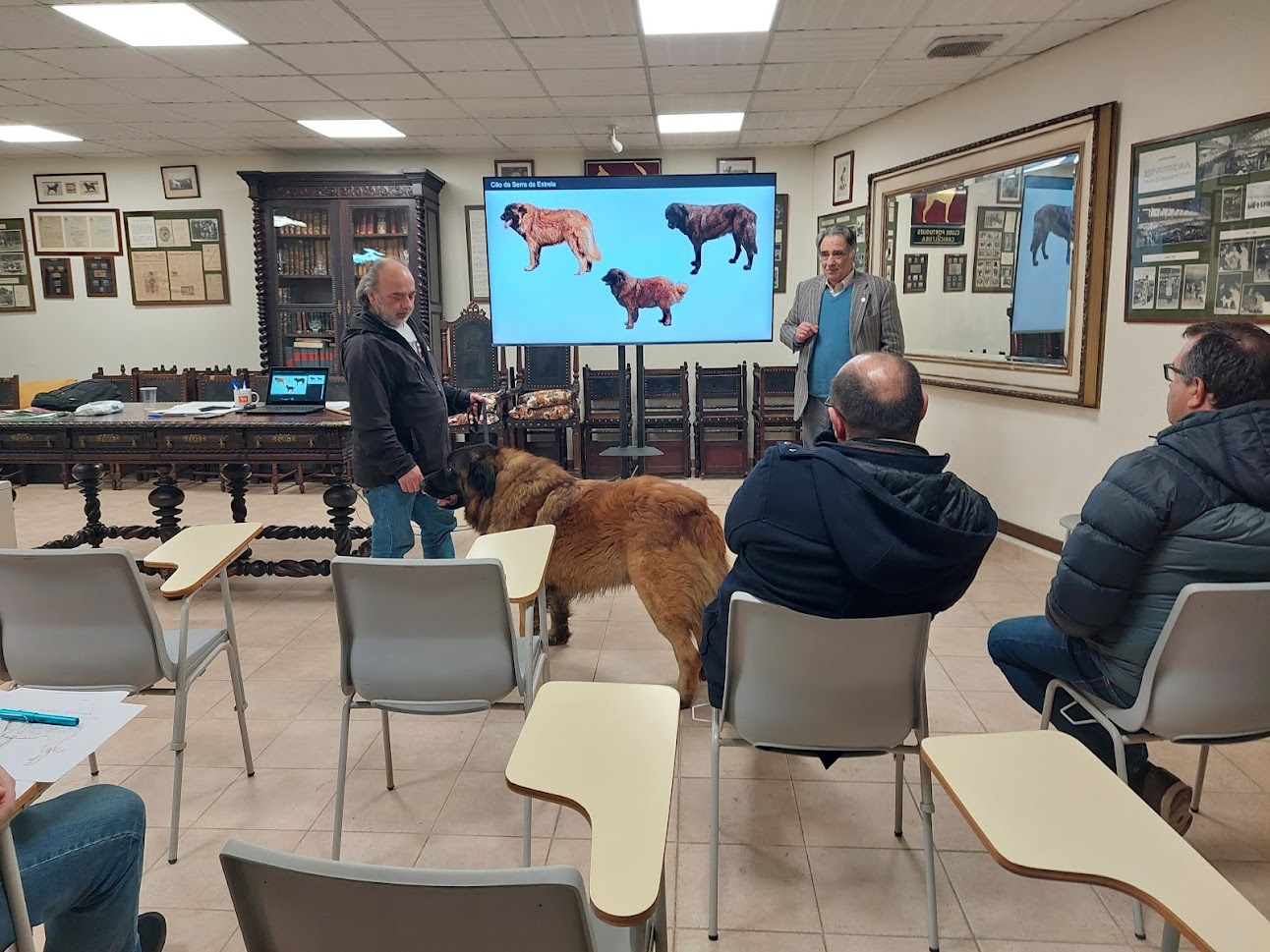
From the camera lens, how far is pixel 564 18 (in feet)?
11.9

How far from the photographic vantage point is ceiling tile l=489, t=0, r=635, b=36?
11.4 ft

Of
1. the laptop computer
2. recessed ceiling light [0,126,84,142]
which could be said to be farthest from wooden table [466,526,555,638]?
recessed ceiling light [0,126,84,142]

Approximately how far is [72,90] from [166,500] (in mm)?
2758

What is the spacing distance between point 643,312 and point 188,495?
413cm

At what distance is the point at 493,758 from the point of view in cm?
241

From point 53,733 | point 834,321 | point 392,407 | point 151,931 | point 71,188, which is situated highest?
point 71,188

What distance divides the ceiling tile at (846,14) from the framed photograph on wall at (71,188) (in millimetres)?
6193

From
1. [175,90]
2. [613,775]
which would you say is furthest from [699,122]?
[613,775]

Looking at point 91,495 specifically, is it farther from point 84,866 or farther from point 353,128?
point 84,866

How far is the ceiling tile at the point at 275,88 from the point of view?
452cm

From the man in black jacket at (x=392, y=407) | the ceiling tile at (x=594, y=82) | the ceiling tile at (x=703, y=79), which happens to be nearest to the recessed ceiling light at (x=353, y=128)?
the ceiling tile at (x=594, y=82)

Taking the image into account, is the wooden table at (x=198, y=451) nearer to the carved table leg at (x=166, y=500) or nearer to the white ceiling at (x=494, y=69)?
the carved table leg at (x=166, y=500)

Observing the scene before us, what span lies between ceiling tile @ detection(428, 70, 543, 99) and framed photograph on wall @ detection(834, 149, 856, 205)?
256cm

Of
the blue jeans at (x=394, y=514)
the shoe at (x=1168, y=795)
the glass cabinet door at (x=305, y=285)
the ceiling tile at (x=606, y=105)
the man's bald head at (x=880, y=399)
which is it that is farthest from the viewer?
the glass cabinet door at (x=305, y=285)
